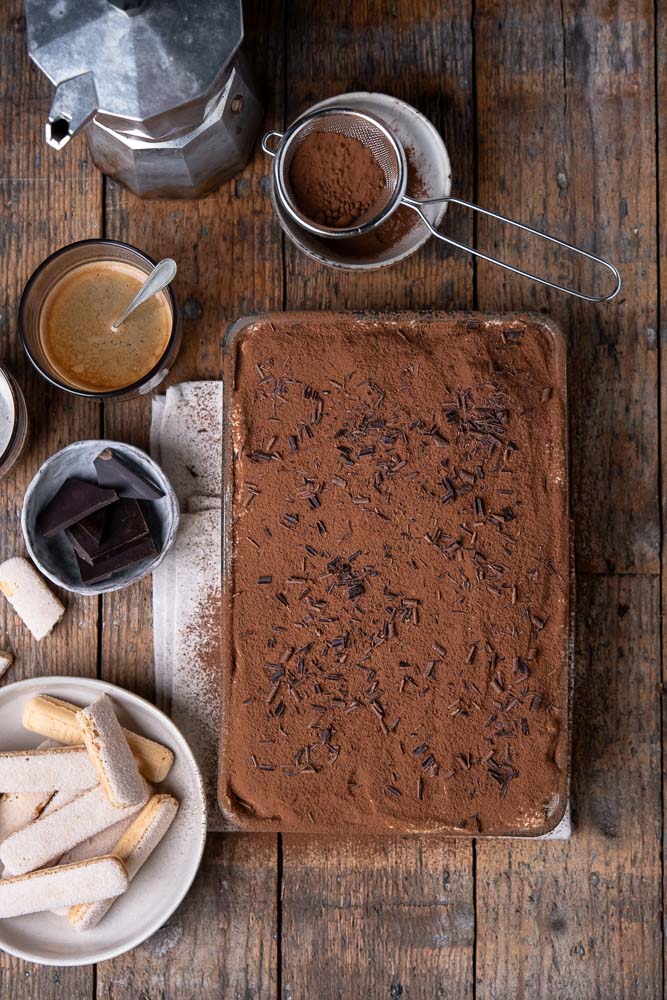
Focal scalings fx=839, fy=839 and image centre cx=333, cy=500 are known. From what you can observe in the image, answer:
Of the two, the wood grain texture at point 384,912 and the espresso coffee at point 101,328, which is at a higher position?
the espresso coffee at point 101,328

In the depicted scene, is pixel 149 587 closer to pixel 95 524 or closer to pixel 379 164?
pixel 95 524

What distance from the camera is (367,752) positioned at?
127cm

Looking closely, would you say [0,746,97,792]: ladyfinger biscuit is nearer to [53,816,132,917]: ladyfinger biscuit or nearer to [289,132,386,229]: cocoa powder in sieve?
[53,816,132,917]: ladyfinger biscuit

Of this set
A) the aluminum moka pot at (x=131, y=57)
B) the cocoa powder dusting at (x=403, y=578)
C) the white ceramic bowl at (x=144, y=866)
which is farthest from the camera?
the white ceramic bowl at (x=144, y=866)

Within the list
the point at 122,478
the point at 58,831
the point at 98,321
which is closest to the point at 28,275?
the point at 98,321

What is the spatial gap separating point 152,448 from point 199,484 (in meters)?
0.10

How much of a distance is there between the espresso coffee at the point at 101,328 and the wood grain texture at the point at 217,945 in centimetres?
80

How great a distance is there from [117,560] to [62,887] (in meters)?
0.53

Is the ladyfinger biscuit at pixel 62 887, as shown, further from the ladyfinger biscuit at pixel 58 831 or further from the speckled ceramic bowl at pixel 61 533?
the speckled ceramic bowl at pixel 61 533

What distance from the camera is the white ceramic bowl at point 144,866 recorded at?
137cm

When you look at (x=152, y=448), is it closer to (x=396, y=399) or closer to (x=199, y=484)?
(x=199, y=484)

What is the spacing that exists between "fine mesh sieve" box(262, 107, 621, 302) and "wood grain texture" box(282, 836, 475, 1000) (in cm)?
98

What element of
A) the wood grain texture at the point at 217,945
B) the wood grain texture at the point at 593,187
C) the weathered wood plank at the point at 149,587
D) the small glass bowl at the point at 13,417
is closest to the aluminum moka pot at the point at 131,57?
the weathered wood plank at the point at 149,587

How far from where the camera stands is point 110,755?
4.31 ft
